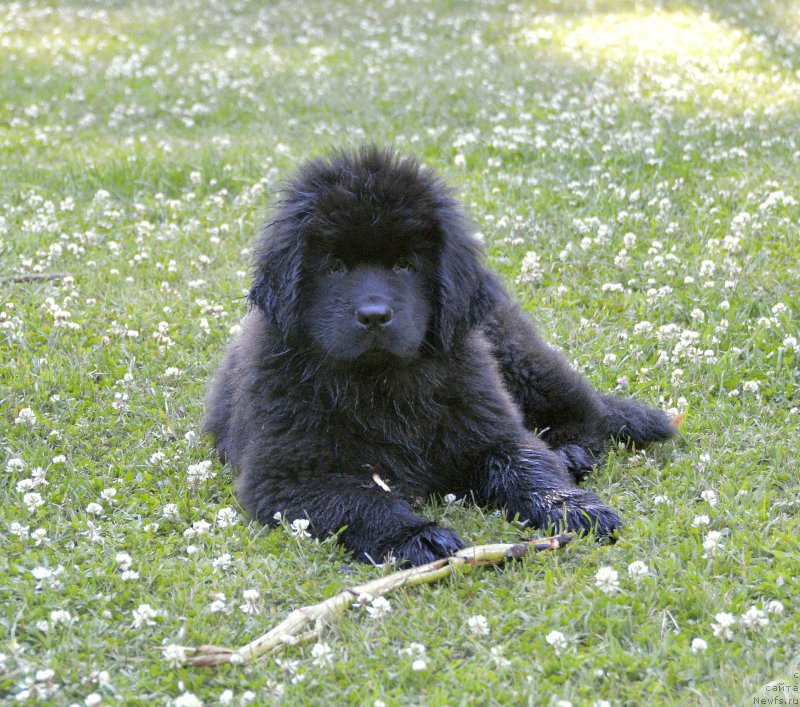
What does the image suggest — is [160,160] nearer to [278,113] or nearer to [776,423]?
[278,113]

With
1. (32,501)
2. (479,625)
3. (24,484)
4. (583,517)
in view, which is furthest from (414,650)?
(24,484)

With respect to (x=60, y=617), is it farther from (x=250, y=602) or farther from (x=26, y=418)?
(x=26, y=418)

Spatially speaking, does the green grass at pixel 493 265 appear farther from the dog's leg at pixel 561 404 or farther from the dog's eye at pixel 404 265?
the dog's eye at pixel 404 265

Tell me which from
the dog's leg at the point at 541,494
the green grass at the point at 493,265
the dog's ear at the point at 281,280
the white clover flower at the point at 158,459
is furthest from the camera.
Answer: the white clover flower at the point at 158,459

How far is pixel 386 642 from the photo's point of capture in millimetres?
3389

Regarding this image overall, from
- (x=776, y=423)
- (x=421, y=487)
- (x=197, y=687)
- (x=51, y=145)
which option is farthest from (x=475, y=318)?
(x=51, y=145)

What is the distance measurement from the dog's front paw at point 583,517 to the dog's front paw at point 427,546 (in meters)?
0.45

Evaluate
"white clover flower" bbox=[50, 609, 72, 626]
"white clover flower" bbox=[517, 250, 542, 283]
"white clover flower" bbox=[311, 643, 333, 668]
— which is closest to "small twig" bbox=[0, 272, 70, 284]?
"white clover flower" bbox=[517, 250, 542, 283]

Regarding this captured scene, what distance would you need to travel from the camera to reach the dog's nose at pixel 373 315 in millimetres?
4027

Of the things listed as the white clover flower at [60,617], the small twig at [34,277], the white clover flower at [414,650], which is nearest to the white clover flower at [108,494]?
the white clover flower at [60,617]

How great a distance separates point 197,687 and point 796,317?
3.99 meters

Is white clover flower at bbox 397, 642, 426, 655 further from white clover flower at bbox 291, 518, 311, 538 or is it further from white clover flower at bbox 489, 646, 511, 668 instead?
white clover flower at bbox 291, 518, 311, 538

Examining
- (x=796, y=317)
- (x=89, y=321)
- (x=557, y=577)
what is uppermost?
(x=796, y=317)

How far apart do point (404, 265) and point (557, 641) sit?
1.79m
